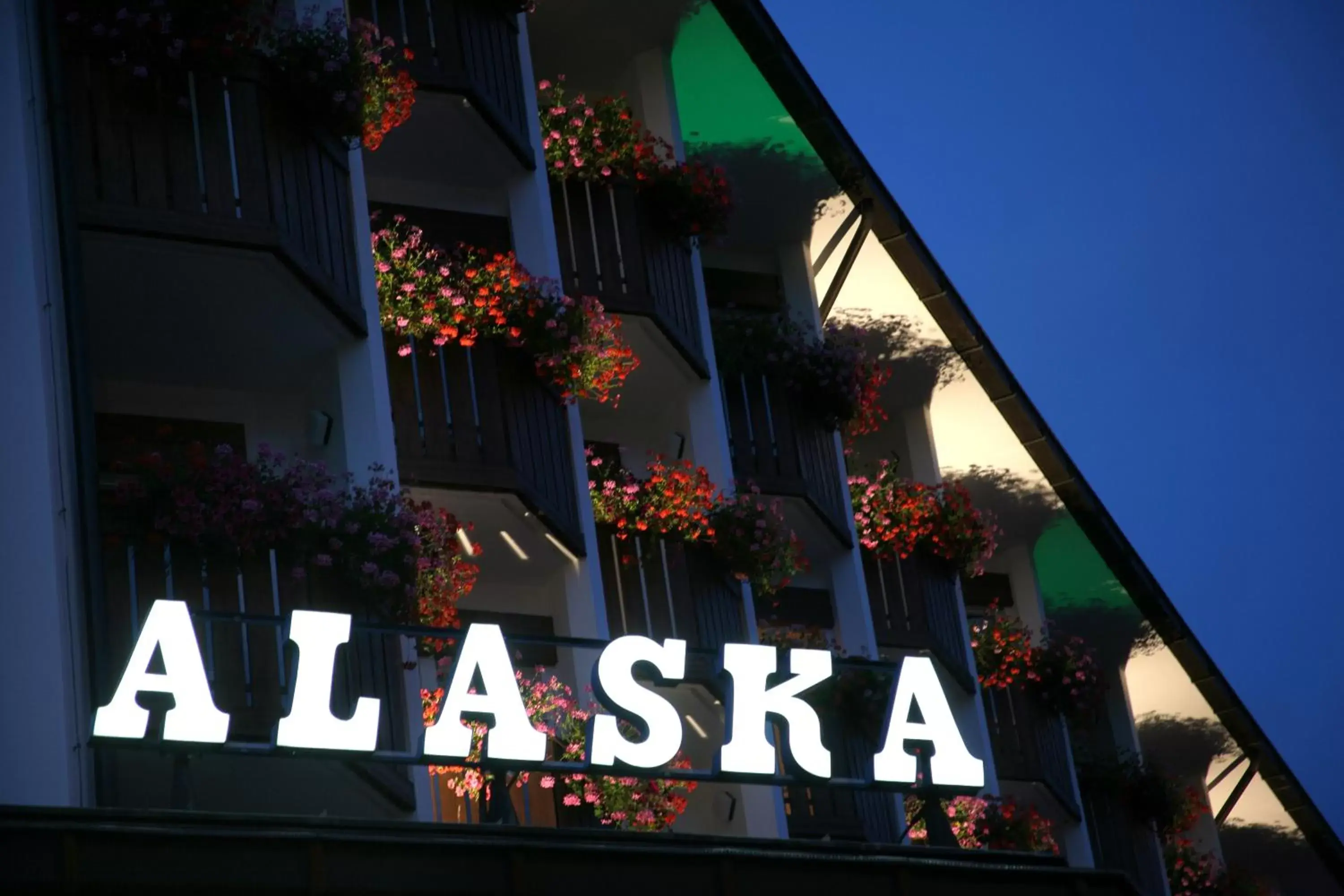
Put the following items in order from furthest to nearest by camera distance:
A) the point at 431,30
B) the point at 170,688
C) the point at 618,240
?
the point at 618,240 < the point at 431,30 < the point at 170,688

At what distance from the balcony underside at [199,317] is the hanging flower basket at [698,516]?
3.84 m

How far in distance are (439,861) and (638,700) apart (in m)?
2.88

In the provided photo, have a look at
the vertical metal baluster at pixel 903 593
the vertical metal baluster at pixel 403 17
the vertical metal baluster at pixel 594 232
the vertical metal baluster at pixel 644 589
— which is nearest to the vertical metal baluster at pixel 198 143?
the vertical metal baluster at pixel 403 17

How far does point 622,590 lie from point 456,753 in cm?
700

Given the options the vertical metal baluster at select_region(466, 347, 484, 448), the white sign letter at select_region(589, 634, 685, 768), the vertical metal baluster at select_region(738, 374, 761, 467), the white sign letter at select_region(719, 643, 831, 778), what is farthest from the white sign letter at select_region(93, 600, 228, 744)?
the vertical metal baluster at select_region(738, 374, 761, 467)

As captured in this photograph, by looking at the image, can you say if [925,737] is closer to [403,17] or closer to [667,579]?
[667,579]

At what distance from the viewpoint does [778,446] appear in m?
23.1

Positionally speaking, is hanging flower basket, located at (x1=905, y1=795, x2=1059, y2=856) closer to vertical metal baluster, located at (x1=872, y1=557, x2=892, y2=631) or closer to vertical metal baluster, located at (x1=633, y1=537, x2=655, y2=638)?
vertical metal baluster, located at (x1=872, y1=557, x2=892, y2=631)

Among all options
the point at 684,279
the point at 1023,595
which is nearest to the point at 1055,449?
the point at 1023,595

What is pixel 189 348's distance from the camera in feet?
52.9

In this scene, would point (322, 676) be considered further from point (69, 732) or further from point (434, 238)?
point (434, 238)

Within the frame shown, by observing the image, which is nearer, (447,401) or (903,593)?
(447,401)

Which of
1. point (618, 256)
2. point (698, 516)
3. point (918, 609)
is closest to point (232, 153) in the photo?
point (618, 256)

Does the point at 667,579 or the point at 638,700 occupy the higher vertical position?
the point at 667,579
